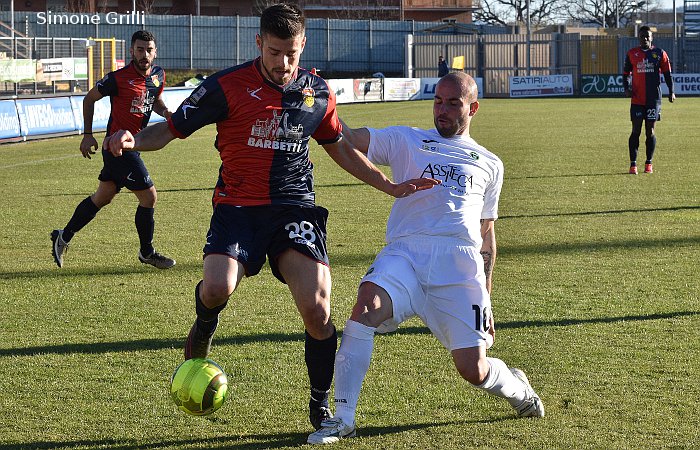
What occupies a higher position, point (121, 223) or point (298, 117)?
point (298, 117)

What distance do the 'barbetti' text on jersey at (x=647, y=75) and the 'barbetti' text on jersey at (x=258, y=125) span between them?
39.8 feet

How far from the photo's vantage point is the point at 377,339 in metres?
6.57

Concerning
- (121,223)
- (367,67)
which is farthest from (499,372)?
(367,67)

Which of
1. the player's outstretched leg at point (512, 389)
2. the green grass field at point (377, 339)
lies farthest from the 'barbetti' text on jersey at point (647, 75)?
the player's outstretched leg at point (512, 389)

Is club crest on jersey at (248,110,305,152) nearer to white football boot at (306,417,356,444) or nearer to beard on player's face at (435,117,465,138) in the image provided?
beard on player's face at (435,117,465,138)

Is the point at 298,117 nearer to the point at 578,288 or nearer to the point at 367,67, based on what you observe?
the point at 578,288

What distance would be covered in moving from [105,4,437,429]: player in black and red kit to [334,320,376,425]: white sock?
185 millimetres

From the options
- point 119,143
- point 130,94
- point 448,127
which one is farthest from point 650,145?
point 119,143

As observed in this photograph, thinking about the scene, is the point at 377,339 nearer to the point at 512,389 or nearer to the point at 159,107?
the point at 512,389

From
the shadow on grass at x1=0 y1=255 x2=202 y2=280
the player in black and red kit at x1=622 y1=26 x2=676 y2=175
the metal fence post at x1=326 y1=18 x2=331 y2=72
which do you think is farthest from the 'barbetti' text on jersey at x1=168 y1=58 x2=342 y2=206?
the metal fence post at x1=326 y1=18 x2=331 y2=72

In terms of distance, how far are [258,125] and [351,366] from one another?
4.11 ft

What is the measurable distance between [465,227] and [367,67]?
1957 inches

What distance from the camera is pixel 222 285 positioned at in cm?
482

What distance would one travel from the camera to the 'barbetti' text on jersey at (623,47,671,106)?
53.1 ft
